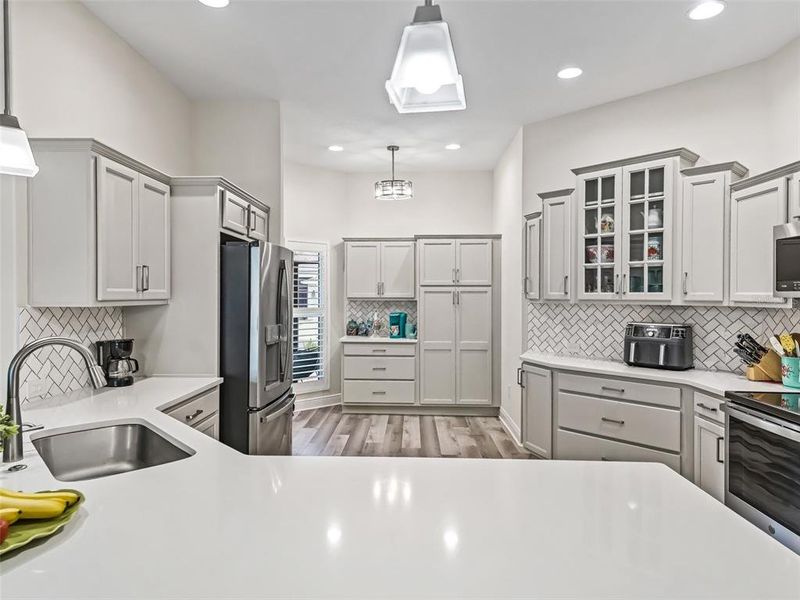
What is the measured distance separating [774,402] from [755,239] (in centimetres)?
107

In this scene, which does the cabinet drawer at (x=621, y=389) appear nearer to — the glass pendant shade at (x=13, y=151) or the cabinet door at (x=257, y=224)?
the cabinet door at (x=257, y=224)

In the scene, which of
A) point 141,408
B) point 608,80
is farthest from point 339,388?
point 608,80

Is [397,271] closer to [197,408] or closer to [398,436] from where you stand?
[398,436]

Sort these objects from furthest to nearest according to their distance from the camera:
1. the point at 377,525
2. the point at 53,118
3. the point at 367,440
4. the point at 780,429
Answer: the point at 367,440 → the point at 53,118 → the point at 780,429 → the point at 377,525

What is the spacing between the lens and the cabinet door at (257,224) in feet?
11.8

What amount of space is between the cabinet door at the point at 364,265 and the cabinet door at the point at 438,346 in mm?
691

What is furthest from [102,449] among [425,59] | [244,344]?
[425,59]

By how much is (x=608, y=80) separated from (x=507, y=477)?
3.33 metres

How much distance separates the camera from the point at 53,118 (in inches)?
96.6

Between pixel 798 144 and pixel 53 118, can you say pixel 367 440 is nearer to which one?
pixel 53 118

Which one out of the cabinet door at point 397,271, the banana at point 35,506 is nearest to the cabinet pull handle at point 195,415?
the banana at point 35,506

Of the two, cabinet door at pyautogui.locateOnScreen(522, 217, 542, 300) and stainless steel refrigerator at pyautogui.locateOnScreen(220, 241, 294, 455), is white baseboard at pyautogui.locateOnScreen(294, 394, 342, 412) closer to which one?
stainless steel refrigerator at pyautogui.locateOnScreen(220, 241, 294, 455)

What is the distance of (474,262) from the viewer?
5.72 meters

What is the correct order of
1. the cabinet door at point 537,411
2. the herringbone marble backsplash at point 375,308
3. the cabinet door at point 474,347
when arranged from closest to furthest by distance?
the cabinet door at point 537,411
the cabinet door at point 474,347
the herringbone marble backsplash at point 375,308
